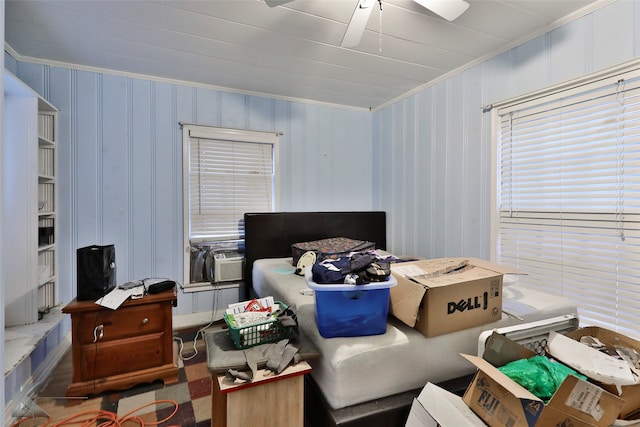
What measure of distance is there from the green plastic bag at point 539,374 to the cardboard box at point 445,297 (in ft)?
0.94

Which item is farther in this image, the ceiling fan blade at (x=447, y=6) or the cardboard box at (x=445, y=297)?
the ceiling fan blade at (x=447, y=6)

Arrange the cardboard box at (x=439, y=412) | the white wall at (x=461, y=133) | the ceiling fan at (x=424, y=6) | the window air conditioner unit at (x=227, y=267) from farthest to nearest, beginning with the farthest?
the window air conditioner unit at (x=227, y=267) → the white wall at (x=461, y=133) → the ceiling fan at (x=424, y=6) → the cardboard box at (x=439, y=412)

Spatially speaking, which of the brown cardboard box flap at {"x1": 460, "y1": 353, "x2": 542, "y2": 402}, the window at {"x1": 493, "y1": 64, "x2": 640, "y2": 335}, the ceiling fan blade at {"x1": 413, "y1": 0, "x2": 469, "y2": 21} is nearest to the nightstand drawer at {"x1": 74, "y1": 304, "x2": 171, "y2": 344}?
the brown cardboard box flap at {"x1": 460, "y1": 353, "x2": 542, "y2": 402}

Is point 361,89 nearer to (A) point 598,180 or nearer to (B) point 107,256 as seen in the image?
(A) point 598,180

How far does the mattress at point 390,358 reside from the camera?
3.93 feet

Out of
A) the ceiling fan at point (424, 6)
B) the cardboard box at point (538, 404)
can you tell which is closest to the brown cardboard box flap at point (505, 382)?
the cardboard box at point (538, 404)

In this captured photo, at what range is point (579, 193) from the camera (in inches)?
74.4

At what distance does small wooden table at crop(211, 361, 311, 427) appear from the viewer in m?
1.15

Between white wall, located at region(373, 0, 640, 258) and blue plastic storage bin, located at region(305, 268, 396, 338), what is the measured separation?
160 centimetres

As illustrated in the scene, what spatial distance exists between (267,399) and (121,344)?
1.33 meters

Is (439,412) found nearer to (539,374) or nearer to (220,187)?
(539,374)

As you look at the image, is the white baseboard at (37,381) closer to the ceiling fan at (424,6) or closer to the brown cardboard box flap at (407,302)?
the brown cardboard box flap at (407,302)

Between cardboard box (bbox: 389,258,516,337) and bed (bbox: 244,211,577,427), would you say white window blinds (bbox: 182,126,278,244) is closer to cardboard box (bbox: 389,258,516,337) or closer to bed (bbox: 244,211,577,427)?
bed (bbox: 244,211,577,427)

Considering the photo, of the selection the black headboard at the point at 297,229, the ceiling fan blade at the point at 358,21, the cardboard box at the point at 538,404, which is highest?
the ceiling fan blade at the point at 358,21
